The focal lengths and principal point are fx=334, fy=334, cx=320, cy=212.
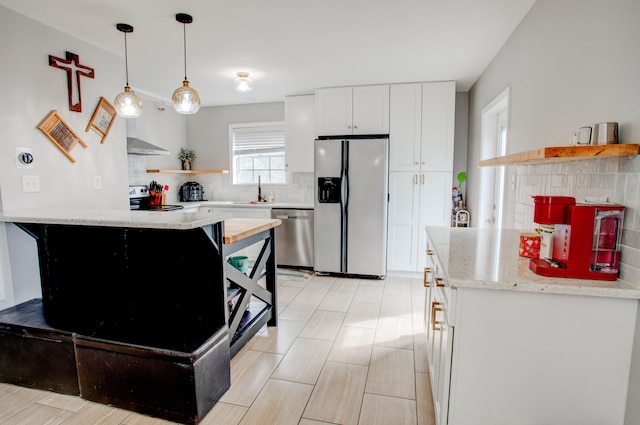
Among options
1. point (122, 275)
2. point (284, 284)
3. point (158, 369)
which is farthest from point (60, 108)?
point (284, 284)

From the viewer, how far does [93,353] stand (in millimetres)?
1829

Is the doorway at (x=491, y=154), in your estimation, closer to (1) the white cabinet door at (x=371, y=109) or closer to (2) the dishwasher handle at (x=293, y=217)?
(1) the white cabinet door at (x=371, y=109)

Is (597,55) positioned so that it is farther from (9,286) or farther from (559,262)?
(9,286)

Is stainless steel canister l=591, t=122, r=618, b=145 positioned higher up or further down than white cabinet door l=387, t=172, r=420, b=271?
higher up

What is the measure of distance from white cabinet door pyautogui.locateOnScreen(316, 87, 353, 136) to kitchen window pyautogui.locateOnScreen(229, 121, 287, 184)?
3.17 ft

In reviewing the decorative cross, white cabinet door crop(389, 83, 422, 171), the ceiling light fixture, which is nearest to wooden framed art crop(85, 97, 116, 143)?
the decorative cross

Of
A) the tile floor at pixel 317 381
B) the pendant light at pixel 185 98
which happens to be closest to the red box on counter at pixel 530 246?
the tile floor at pixel 317 381

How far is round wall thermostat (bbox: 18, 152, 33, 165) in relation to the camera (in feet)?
7.69

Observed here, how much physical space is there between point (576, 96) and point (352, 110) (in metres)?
2.69

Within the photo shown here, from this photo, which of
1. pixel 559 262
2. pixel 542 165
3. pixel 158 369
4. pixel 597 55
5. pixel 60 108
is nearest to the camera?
pixel 559 262

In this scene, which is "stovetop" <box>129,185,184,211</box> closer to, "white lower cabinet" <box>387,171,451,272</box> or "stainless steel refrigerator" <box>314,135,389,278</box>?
"stainless steel refrigerator" <box>314,135,389,278</box>

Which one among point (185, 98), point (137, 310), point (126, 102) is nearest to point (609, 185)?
point (185, 98)

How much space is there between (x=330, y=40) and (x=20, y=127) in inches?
93.3

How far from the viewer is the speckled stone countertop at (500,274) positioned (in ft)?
3.88
